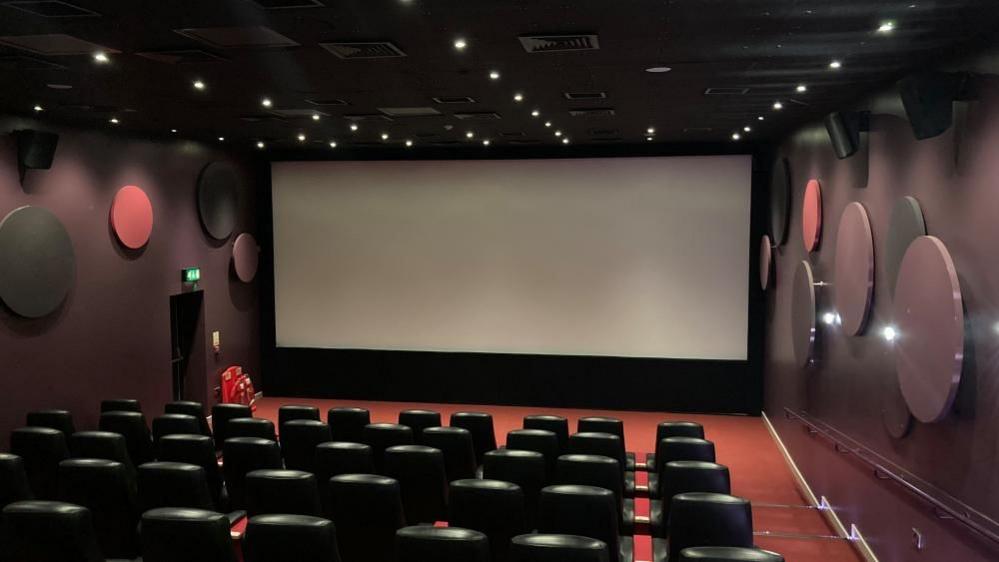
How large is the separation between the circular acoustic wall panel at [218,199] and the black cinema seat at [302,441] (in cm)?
487

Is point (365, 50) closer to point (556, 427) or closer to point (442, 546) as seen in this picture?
point (442, 546)

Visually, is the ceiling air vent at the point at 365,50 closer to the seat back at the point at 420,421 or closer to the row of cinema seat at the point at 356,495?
the row of cinema seat at the point at 356,495

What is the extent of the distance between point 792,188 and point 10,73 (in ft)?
25.4

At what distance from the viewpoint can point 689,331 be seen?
11.1m

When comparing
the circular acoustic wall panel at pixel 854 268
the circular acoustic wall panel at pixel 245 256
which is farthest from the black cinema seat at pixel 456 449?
the circular acoustic wall panel at pixel 245 256

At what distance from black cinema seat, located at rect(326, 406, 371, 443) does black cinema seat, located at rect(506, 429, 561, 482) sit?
65.6 inches

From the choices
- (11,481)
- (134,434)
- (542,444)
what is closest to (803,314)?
(542,444)

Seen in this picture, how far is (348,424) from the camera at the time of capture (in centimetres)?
727

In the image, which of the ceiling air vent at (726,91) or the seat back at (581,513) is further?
the ceiling air vent at (726,91)

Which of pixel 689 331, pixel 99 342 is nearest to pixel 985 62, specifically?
pixel 689 331

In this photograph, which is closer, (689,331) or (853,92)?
(853,92)

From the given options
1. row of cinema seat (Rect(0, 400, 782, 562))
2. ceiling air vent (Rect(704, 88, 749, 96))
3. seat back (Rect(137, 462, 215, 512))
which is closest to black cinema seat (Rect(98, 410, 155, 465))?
row of cinema seat (Rect(0, 400, 782, 562))

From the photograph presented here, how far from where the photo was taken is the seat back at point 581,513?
4.41 metres

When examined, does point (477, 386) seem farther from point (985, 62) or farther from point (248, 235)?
point (985, 62)
